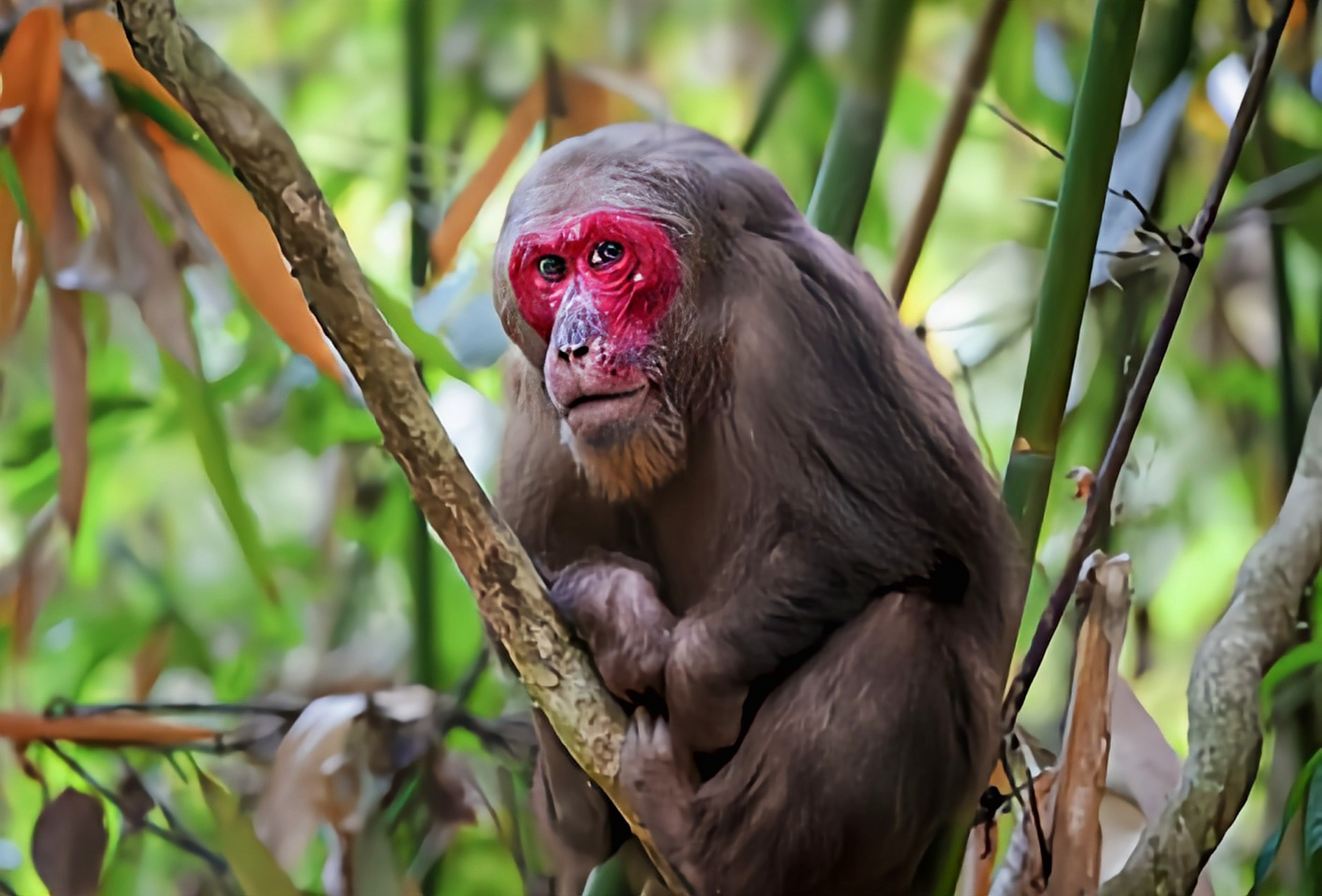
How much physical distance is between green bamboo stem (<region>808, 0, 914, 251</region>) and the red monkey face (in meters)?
0.19

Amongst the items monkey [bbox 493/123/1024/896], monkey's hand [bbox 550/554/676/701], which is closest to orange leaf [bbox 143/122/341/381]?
monkey [bbox 493/123/1024/896]

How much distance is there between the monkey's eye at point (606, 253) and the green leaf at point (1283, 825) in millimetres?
703

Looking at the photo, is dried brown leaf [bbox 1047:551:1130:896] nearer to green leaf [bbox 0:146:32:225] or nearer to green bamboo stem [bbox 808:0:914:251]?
green bamboo stem [bbox 808:0:914:251]

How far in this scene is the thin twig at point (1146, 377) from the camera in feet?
3.37

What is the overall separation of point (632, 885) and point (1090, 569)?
45 cm

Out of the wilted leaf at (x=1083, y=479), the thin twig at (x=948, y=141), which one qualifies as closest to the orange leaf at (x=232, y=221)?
the thin twig at (x=948, y=141)

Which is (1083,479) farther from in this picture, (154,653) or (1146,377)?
(154,653)

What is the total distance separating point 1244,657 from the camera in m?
1.06

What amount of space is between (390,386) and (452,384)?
0.35 m

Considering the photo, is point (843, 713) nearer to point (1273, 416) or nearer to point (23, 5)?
point (1273, 416)

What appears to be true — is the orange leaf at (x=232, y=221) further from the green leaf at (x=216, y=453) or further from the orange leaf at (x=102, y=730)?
the orange leaf at (x=102, y=730)

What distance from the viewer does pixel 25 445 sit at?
1146 mm

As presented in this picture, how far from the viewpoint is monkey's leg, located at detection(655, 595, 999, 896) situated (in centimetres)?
87

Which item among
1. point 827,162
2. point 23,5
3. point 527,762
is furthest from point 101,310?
point 827,162
